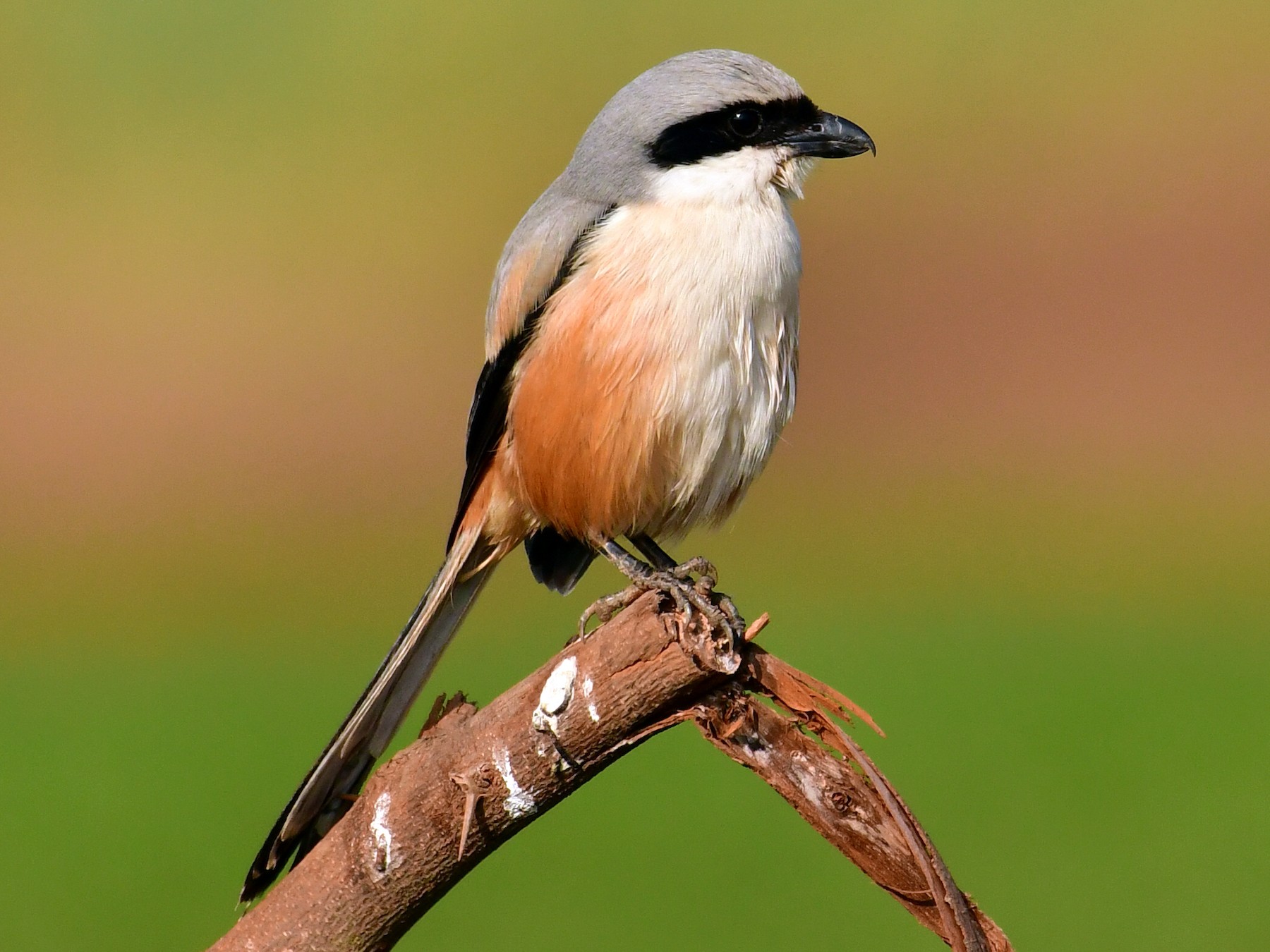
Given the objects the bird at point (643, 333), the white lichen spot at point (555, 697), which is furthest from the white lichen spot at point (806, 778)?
the bird at point (643, 333)

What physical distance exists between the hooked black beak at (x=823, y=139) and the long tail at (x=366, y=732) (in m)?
1.40

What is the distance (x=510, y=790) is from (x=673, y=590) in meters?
0.49

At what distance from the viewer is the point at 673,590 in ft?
9.68

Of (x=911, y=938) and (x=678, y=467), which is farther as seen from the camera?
(x=911, y=938)

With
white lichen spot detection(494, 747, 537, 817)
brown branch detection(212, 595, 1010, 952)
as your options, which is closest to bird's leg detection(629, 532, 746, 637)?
brown branch detection(212, 595, 1010, 952)

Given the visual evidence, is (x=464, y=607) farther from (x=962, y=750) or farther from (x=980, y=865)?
(x=962, y=750)

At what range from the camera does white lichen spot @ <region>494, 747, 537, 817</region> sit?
9.40 ft

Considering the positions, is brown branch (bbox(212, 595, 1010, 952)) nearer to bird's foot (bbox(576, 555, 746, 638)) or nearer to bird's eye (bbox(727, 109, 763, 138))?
bird's foot (bbox(576, 555, 746, 638))

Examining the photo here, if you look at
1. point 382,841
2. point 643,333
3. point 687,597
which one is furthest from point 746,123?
point 382,841

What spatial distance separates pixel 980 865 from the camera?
6742 mm

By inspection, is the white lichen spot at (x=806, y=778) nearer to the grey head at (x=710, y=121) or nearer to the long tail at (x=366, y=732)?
the long tail at (x=366, y=732)

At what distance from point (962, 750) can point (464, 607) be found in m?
4.62

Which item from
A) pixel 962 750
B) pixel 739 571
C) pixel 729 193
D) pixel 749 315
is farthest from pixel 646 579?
pixel 739 571

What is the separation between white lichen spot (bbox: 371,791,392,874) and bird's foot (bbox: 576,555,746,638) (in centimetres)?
52
